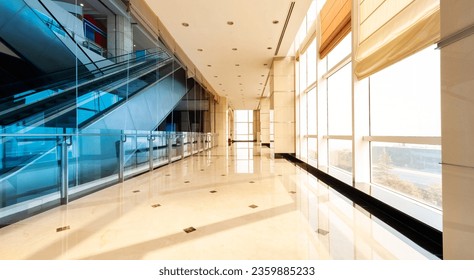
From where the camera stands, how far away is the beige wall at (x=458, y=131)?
4.77 feet

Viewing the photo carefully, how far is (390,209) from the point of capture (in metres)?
2.62

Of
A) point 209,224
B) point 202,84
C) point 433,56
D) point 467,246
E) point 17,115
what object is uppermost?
point 202,84

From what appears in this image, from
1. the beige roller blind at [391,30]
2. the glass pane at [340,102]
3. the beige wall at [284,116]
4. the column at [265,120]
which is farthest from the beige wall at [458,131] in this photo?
the column at [265,120]

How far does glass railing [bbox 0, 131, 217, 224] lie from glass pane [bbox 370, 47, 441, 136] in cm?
507

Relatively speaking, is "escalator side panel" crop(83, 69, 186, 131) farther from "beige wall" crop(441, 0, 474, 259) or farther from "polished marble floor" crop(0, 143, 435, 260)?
"beige wall" crop(441, 0, 474, 259)

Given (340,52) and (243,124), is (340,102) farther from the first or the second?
(243,124)

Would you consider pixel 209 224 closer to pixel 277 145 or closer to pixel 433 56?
pixel 433 56

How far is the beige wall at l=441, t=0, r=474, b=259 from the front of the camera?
4.77ft

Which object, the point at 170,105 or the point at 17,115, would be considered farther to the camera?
the point at 170,105

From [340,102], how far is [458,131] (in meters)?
4.00

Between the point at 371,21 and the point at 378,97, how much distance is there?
1.28 m

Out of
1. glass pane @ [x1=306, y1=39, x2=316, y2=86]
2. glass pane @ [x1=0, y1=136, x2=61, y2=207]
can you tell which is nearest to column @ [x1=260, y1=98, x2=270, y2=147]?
glass pane @ [x1=306, y1=39, x2=316, y2=86]

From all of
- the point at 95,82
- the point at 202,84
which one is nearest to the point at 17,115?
the point at 95,82

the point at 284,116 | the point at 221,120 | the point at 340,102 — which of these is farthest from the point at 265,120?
the point at 340,102
